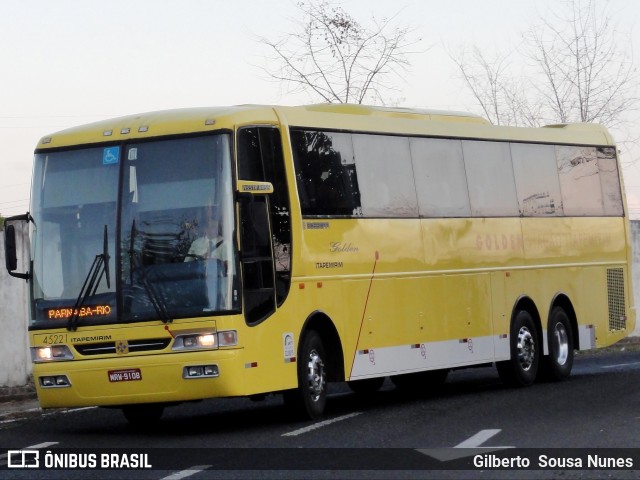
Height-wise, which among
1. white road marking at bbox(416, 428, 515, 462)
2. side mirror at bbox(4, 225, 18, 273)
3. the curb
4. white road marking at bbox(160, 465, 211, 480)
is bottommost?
white road marking at bbox(416, 428, 515, 462)

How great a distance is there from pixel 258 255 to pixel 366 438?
2.41 m

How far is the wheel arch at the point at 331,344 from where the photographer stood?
53.8ft

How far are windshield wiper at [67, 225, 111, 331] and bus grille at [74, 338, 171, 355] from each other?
239mm

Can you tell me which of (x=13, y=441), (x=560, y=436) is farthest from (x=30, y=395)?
(x=560, y=436)

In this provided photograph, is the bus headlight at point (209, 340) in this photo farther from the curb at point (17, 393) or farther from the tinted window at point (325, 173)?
the curb at point (17, 393)

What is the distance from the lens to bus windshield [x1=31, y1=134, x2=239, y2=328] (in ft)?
48.1

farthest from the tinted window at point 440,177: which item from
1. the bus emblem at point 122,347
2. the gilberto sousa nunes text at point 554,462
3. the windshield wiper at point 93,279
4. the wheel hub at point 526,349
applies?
the gilberto sousa nunes text at point 554,462

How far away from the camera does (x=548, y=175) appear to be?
73.5ft

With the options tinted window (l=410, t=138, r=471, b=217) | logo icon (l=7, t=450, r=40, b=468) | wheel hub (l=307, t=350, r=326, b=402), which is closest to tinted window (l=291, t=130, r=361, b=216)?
wheel hub (l=307, t=350, r=326, b=402)

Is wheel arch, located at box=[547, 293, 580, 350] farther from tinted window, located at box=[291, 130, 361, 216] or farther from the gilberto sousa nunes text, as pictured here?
the gilberto sousa nunes text

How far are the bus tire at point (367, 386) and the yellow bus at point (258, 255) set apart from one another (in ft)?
0.44

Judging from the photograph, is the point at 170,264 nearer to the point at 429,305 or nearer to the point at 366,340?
the point at 366,340

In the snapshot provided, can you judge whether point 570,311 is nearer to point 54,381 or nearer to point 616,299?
point 616,299

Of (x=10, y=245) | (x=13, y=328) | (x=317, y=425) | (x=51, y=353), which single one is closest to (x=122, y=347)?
(x=51, y=353)
